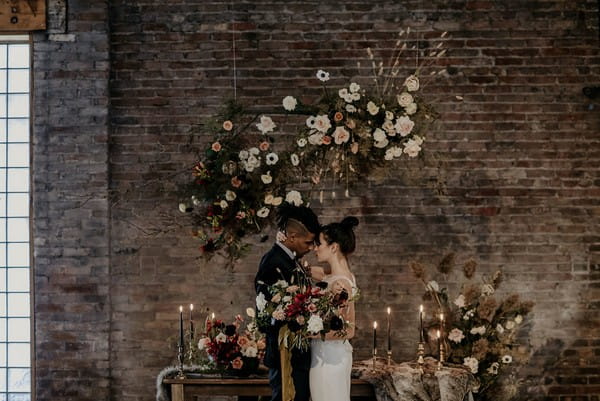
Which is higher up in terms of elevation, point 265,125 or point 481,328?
point 265,125

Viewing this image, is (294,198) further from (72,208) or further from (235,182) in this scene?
(72,208)

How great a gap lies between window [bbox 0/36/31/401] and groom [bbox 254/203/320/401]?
8.64 ft

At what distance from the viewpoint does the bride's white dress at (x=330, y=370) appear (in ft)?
17.3

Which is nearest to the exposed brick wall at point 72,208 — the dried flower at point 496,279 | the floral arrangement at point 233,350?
the floral arrangement at point 233,350

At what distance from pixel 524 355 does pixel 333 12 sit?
11.0ft

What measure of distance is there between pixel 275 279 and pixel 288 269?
12cm

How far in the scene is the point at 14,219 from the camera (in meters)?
6.84

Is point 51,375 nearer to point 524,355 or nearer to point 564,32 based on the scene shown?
point 524,355

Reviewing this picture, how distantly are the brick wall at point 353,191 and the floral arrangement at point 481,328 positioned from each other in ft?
1.44

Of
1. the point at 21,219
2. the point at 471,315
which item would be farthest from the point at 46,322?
the point at 471,315

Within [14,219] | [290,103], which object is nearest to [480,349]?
[290,103]

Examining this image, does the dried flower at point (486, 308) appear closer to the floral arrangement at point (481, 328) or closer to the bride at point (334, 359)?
the floral arrangement at point (481, 328)

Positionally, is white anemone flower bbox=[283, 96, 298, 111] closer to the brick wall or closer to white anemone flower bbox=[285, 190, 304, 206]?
white anemone flower bbox=[285, 190, 304, 206]

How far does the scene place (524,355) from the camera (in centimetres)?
620
